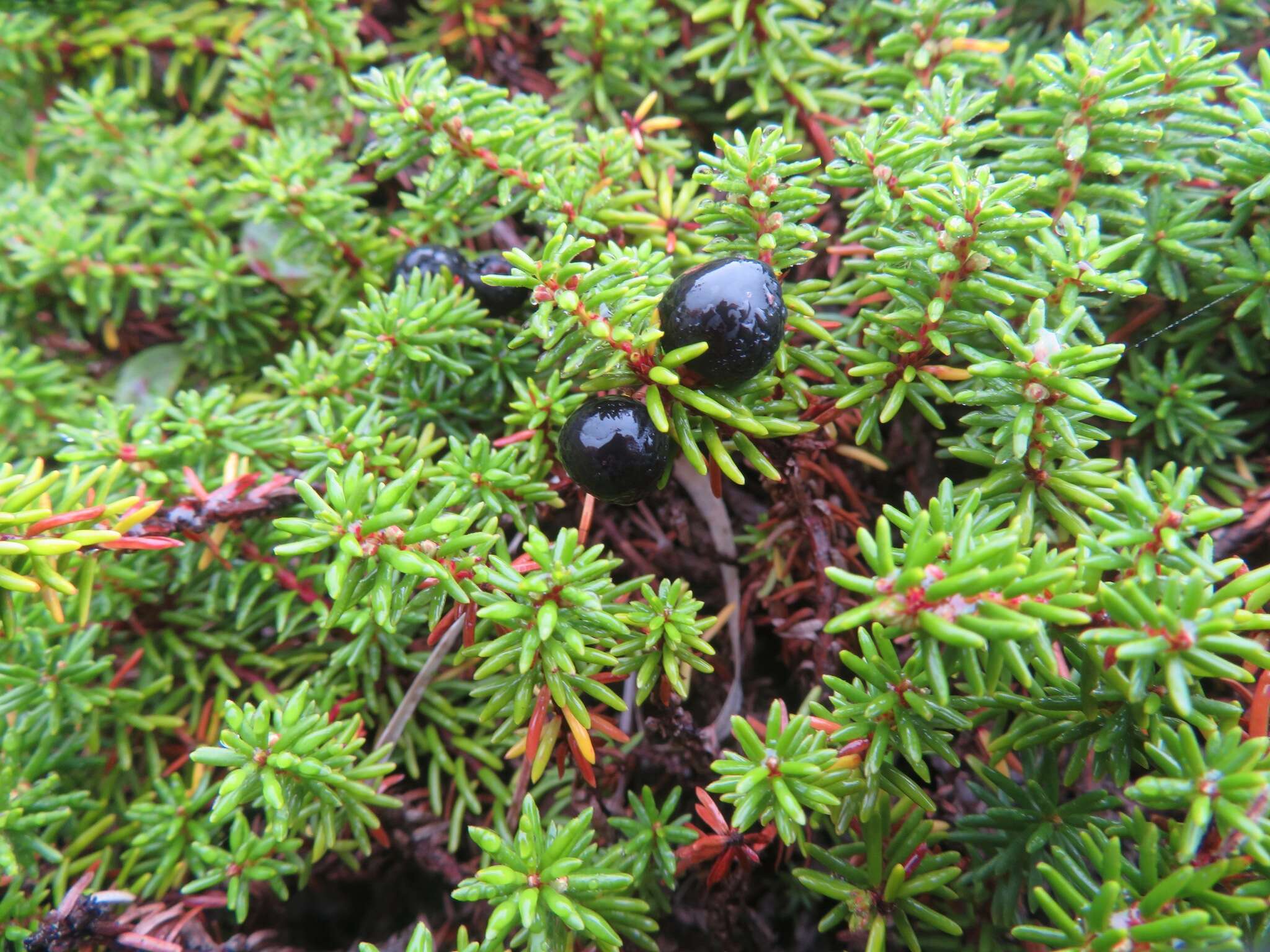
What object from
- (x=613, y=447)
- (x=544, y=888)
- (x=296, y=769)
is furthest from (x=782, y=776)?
(x=296, y=769)

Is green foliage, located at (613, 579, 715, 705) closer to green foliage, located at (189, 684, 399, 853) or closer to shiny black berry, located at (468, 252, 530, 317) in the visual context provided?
green foliage, located at (189, 684, 399, 853)

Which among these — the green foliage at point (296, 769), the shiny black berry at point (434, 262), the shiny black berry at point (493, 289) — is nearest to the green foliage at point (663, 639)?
the green foliage at point (296, 769)

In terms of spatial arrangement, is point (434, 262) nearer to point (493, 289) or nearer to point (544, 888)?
point (493, 289)

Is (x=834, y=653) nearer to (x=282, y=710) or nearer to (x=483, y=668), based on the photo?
(x=483, y=668)

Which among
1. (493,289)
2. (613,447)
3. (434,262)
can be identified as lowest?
(613,447)

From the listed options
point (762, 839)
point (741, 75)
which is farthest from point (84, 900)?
point (741, 75)

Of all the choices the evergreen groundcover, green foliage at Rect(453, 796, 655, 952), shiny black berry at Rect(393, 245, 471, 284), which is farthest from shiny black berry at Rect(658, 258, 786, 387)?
green foliage at Rect(453, 796, 655, 952)

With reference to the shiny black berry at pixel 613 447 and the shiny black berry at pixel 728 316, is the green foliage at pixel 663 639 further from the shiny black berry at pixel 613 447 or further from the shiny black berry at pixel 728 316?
the shiny black berry at pixel 728 316
